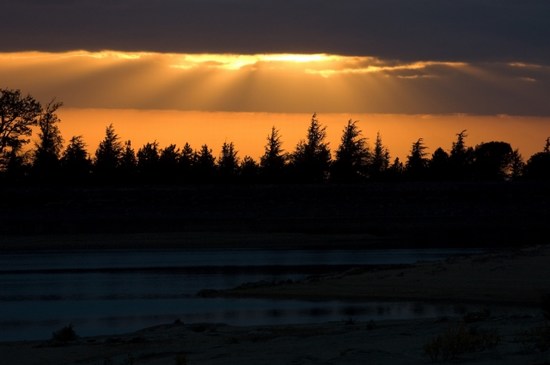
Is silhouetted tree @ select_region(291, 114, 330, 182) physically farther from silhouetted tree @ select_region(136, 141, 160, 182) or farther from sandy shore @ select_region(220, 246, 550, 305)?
sandy shore @ select_region(220, 246, 550, 305)

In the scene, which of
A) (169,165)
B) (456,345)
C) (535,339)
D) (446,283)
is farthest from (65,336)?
(169,165)

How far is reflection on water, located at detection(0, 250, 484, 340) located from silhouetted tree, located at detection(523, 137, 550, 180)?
1571 inches

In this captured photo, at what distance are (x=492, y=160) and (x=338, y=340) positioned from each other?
6810 cm

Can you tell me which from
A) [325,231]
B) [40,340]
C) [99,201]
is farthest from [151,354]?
[99,201]

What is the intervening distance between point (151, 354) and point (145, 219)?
1584 inches

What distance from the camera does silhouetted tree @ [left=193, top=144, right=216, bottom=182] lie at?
73.8 metres

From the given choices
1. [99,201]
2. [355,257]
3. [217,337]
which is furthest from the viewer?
[99,201]

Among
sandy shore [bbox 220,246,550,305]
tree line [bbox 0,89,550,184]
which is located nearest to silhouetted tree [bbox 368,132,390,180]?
tree line [bbox 0,89,550,184]

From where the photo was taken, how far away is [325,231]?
49.9 metres

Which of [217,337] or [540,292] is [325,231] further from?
[217,337]

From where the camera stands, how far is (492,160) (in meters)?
82.5

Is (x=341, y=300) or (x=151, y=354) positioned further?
(x=341, y=300)

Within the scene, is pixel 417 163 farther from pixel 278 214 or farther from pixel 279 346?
pixel 279 346

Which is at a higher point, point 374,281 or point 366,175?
point 366,175
